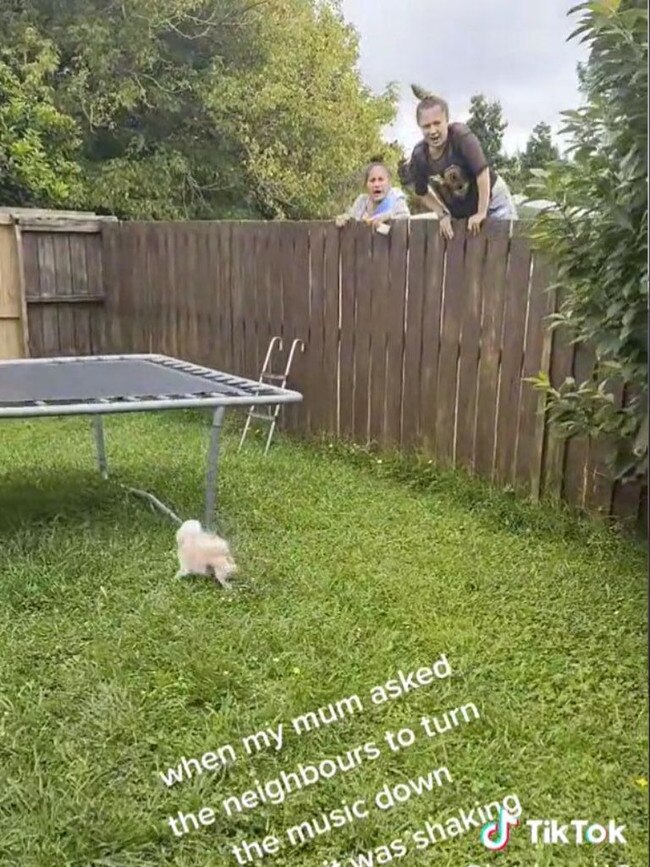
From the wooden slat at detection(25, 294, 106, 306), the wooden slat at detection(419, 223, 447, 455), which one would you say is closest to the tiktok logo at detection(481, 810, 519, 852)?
the wooden slat at detection(419, 223, 447, 455)

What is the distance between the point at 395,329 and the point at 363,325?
0.91 feet

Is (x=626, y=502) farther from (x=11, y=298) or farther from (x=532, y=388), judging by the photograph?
(x=11, y=298)

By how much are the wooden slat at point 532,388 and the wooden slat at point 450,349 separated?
45cm

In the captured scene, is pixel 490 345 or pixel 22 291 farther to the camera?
pixel 22 291

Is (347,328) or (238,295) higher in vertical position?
(238,295)

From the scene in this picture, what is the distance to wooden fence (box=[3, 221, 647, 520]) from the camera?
11.9 ft

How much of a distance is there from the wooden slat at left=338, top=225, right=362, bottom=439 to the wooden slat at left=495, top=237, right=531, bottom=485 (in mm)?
1162

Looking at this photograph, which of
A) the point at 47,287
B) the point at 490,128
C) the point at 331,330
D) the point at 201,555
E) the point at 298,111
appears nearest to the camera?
the point at 201,555

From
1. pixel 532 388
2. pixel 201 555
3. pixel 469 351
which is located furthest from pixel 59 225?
pixel 201 555

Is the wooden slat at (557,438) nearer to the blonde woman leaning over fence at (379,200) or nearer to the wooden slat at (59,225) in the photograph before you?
the blonde woman leaning over fence at (379,200)

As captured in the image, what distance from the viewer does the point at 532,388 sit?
11.8 ft

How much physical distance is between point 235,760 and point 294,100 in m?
9.31

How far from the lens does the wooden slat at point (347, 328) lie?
4.60 m

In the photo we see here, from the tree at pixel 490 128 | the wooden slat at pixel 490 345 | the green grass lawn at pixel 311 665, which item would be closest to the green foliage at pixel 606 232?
the green grass lawn at pixel 311 665
